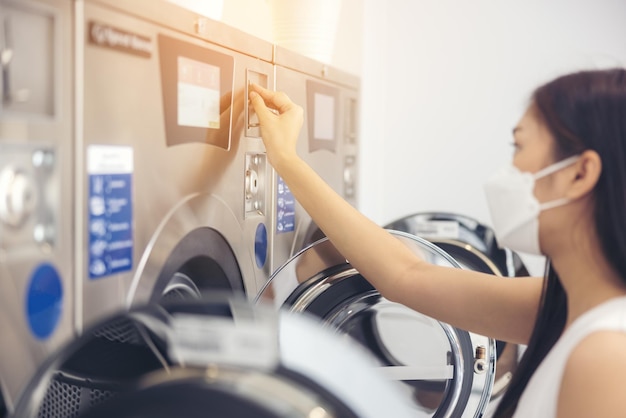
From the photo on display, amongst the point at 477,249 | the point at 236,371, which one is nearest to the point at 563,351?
the point at 236,371

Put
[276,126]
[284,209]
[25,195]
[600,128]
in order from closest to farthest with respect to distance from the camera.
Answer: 1. [25,195]
2. [600,128]
3. [276,126]
4. [284,209]

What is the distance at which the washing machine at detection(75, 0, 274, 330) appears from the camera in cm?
112

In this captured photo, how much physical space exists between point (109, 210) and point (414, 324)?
1.07m

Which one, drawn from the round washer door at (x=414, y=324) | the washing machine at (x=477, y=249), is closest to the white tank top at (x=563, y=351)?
the round washer door at (x=414, y=324)

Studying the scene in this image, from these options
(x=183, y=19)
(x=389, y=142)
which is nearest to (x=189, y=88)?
(x=183, y=19)

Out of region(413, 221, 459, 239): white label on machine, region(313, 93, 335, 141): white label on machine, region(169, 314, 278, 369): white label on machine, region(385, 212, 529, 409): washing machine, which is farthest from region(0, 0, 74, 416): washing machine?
region(413, 221, 459, 239): white label on machine

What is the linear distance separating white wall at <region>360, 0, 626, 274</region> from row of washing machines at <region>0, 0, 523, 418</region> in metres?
1.69

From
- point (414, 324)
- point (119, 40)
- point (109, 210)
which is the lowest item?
point (414, 324)

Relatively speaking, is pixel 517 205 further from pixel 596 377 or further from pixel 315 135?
pixel 315 135

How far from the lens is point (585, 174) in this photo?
4.23 feet

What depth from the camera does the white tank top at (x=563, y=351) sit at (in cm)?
121

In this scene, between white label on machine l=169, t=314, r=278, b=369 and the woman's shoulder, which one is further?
the woman's shoulder

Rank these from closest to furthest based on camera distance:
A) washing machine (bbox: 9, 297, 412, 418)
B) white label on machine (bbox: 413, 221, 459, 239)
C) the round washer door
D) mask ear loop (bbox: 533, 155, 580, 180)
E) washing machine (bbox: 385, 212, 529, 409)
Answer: washing machine (bbox: 9, 297, 412, 418)
mask ear loop (bbox: 533, 155, 580, 180)
the round washer door
washing machine (bbox: 385, 212, 529, 409)
white label on machine (bbox: 413, 221, 459, 239)

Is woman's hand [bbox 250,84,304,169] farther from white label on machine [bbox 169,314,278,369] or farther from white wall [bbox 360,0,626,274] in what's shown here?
white wall [bbox 360,0,626,274]
